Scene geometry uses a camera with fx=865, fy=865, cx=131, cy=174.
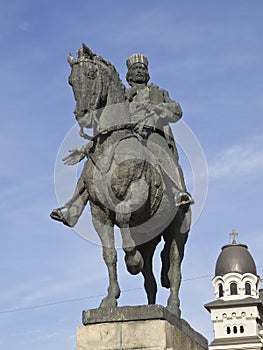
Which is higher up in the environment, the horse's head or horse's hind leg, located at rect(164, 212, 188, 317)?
the horse's head

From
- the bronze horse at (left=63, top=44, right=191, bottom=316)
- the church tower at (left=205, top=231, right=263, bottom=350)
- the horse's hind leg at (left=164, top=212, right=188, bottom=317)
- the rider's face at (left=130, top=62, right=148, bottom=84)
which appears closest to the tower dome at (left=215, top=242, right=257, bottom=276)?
the church tower at (left=205, top=231, right=263, bottom=350)

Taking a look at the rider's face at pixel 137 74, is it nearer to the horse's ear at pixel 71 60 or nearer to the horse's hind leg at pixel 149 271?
the horse's ear at pixel 71 60

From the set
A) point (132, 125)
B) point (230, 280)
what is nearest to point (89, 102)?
point (132, 125)

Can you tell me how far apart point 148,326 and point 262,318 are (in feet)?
288

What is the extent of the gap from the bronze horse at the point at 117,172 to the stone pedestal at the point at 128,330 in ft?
0.80

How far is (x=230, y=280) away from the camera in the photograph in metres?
93.6

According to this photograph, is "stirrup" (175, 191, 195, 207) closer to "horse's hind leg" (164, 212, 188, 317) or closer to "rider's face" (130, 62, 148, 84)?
"horse's hind leg" (164, 212, 188, 317)

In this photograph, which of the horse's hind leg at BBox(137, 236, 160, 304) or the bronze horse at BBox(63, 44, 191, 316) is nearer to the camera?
the bronze horse at BBox(63, 44, 191, 316)

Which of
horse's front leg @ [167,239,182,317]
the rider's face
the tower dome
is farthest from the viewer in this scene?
the tower dome

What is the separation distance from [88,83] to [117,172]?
1.21 m

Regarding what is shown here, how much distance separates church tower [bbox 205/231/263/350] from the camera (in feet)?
301

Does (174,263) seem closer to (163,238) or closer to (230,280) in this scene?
(163,238)

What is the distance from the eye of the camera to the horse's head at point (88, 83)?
11180mm

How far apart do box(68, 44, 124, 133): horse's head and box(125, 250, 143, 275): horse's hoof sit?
5.87 ft
